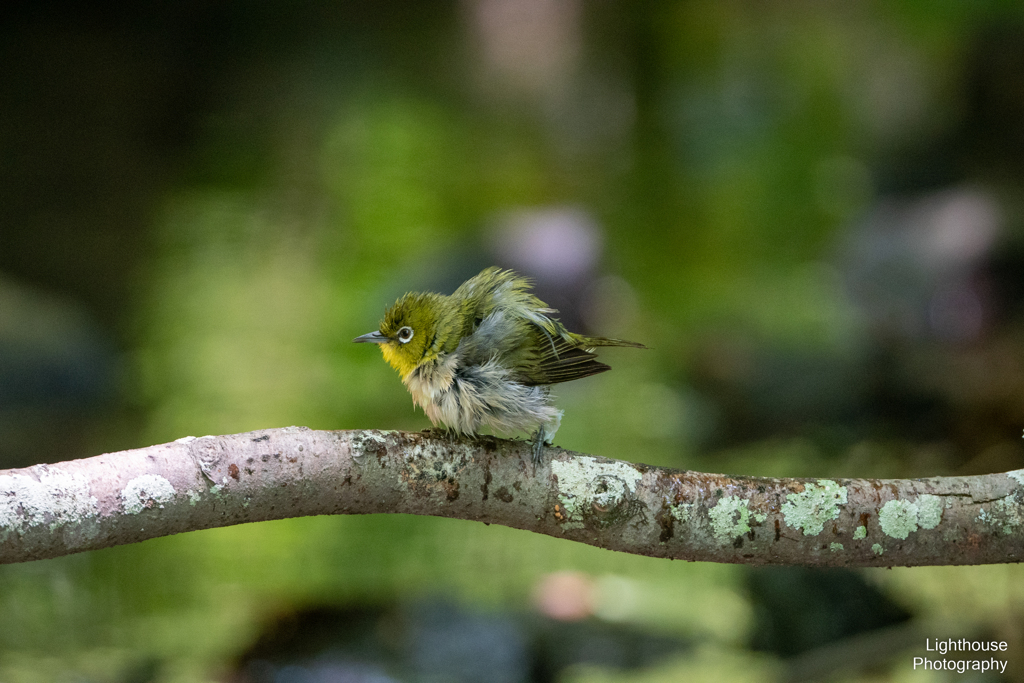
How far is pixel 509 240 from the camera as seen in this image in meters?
4.35

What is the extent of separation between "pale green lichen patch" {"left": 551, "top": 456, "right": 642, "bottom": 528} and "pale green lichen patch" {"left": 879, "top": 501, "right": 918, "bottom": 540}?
1.62ft

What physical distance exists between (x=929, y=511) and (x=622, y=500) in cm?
62

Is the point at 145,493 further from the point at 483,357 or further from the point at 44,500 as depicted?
the point at 483,357

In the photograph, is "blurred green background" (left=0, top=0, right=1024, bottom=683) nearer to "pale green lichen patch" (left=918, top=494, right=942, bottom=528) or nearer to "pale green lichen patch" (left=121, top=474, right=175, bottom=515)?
"pale green lichen patch" (left=918, top=494, right=942, bottom=528)

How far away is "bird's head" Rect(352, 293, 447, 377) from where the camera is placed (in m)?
1.51

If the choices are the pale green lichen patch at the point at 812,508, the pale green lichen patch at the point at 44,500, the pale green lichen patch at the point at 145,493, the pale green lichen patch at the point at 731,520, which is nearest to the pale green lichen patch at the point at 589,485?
the pale green lichen patch at the point at 731,520

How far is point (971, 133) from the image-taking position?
166 inches

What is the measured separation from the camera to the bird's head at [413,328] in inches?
59.5

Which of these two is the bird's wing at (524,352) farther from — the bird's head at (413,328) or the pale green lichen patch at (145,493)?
the pale green lichen patch at (145,493)

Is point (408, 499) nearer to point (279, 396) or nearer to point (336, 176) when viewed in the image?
point (279, 396)

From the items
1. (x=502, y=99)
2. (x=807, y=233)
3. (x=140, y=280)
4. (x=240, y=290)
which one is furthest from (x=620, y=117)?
(x=140, y=280)

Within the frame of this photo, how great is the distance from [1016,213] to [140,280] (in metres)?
4.99

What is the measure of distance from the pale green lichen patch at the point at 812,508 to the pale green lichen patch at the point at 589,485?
30 cm

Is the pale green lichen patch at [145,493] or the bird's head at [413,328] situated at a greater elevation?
the bird's head at [413,328]
